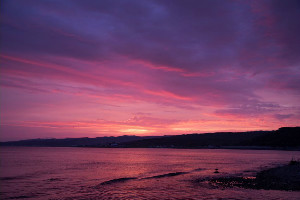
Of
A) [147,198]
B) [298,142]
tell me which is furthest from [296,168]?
[298,142]

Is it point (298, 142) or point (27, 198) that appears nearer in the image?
point (27, 198)

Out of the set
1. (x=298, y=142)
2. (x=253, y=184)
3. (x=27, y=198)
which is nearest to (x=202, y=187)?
(x=253, y=184)

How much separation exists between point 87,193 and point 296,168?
33.6 metres

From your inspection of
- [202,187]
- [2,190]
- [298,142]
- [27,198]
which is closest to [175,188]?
[202,187]

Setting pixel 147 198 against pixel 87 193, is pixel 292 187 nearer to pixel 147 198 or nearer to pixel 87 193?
pixel 147 198

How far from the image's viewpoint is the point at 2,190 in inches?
1309

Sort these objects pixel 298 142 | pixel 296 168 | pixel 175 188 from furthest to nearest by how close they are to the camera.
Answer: pixel 298 142 < pixel 296 168 < pixel 175 188

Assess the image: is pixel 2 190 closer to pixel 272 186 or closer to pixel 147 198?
pixel 147 198

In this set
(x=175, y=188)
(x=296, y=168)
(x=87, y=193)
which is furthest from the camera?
(x=296, y=168)

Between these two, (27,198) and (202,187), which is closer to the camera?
(27,198)

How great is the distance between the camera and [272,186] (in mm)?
32750

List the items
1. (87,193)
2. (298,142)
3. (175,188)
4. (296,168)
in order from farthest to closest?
(298,142)
(296,168)
(175,188)
(87,193)

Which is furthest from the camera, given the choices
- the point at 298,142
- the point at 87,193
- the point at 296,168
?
the point at 298,142

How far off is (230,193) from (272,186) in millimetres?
7029
